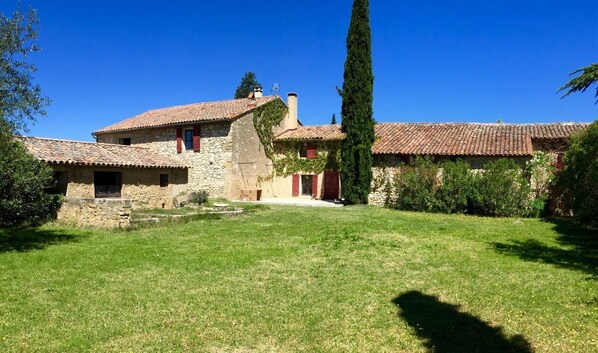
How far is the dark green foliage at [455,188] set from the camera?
20797 millimetres

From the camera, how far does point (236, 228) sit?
15.1 meters

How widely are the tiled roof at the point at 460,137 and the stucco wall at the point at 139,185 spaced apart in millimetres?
9331

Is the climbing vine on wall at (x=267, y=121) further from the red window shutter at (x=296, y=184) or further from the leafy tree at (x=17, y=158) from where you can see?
the leafy tree at (x=17, y=158)

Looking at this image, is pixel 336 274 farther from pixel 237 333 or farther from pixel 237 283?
pixel 237 333

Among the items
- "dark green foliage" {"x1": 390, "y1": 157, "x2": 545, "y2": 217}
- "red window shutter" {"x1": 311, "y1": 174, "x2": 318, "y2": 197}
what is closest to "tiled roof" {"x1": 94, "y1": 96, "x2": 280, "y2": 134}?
"red window shutter" {"x1": 311, "y1": 174, "x2": 318, "y2": 197}

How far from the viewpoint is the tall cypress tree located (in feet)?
80.6

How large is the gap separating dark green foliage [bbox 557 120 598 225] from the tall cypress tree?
32.8 feet

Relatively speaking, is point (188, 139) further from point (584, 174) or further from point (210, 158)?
point (584, 174)

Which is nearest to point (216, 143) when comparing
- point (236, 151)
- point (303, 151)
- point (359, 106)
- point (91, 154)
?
point (236, 151)

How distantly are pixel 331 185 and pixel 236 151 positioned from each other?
7057mm

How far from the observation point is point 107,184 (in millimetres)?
21797

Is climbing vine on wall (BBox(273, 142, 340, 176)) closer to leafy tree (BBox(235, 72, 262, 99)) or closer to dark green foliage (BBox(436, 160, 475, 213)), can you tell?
dark green foliage (BBox(436, 160, 475, 213))

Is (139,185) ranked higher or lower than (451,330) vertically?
higher

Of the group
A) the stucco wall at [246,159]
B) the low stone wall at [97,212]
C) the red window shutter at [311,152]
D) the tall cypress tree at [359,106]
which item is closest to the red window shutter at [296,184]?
the red window shutter at [311,152]
